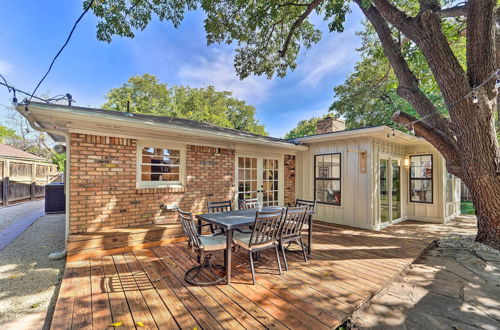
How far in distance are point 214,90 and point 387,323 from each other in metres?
21.7

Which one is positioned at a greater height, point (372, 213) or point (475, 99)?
point (475, 99)

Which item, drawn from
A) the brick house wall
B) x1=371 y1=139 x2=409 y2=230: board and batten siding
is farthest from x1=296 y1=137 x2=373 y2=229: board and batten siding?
the brick house wall

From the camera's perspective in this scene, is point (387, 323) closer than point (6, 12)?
Yes

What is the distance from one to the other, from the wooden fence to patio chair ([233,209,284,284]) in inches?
474

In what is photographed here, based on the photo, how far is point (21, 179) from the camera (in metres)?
10.5

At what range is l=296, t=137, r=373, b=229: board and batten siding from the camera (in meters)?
5.57

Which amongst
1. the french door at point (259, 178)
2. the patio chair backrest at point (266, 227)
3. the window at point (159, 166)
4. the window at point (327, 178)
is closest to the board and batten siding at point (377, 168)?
the window at point (327, 178)

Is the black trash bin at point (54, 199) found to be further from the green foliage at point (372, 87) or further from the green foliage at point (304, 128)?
the green foliage at point (304, 128)

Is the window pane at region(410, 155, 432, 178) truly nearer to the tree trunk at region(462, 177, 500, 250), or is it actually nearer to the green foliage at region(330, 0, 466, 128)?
the green foliage at region(330, 0, 466, 128)

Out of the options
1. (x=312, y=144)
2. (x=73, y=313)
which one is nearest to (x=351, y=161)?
(x=312, y=144)

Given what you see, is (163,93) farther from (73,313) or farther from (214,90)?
(73,313)

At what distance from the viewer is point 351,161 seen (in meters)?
5.91

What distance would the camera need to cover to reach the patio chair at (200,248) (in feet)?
8.80

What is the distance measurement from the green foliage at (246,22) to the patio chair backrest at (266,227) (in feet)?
14.8
